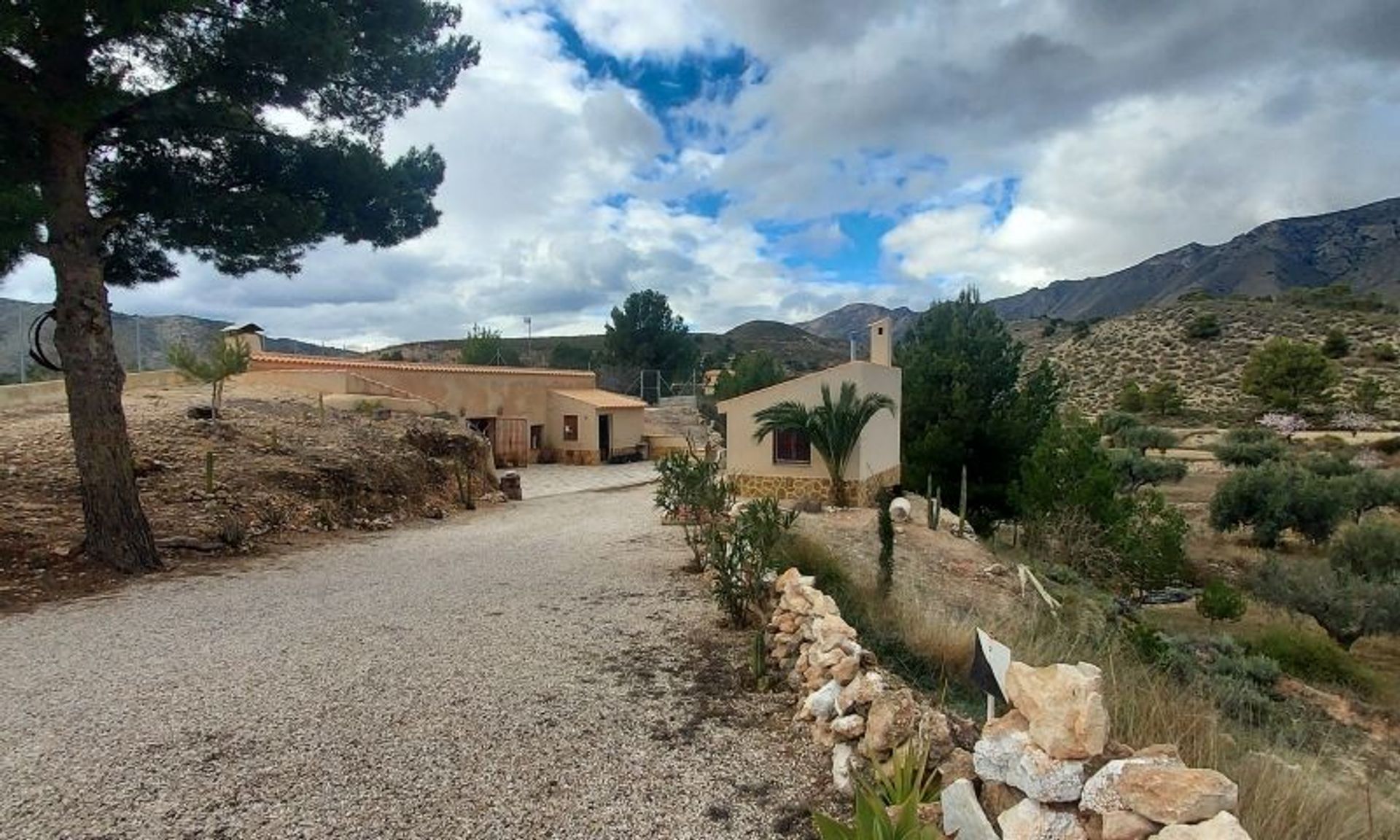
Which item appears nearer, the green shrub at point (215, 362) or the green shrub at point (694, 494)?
the green shrub at point (694, 494)

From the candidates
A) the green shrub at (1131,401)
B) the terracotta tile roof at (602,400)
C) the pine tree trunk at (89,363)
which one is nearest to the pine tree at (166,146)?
the pine tree trunk at (89,363)

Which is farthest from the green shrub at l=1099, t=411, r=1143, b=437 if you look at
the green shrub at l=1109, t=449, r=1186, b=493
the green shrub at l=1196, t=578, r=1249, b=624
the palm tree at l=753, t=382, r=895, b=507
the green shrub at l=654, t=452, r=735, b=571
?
the green shrub at l=654, t=452, r=735, b=571

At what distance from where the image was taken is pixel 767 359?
35.7 meters

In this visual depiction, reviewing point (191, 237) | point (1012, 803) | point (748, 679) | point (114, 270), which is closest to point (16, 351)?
point (114, 270)

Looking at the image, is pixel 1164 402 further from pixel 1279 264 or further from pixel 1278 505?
pixel 1279 264

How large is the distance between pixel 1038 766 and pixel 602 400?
28.7 meters

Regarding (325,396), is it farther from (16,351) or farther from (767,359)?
(767,359)

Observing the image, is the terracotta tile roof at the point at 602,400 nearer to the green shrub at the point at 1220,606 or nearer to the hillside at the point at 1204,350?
the green shrub at the point at 1220,606

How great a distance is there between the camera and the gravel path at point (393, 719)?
11.1 ft

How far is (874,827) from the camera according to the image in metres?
2.47

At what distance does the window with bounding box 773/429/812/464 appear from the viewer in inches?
678

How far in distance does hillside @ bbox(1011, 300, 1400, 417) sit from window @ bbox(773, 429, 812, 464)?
111 feet

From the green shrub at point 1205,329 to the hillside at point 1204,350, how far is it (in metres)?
0.36

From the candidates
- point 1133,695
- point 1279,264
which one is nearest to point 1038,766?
point 1133,695
